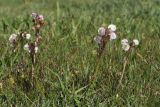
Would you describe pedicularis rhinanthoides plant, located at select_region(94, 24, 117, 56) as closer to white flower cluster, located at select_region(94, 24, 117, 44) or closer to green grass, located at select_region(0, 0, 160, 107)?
white flower cluster, located at select_region(94, 24, 117, 44)

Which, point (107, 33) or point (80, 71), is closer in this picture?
A: point (107, 33)

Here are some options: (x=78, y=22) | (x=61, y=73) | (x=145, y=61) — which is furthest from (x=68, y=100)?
(x=78, y=22)

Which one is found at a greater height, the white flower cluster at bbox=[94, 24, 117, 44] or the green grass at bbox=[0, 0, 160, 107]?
the white flower cluster at bbox=[94, 24, 117, 44]

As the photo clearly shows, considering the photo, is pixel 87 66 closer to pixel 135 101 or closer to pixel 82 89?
pixel 82 89

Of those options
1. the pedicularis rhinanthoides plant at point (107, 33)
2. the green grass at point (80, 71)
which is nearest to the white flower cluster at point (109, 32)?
the pedicularis rhinanthoides plant at point (107, 33)

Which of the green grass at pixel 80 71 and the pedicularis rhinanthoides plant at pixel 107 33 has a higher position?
the pedicularis rhinanthoides plant at pixel 107 33

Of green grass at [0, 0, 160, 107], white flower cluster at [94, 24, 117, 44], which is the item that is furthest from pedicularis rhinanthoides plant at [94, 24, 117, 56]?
green grass at [0, 0, 160, 107]

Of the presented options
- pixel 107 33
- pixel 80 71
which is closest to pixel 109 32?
pixel 107 33

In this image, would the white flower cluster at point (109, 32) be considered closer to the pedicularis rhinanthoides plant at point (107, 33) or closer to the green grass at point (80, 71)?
the pedicularis rhinanthoides plant at point (107, 33)

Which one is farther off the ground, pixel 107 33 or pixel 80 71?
pixel 107 33

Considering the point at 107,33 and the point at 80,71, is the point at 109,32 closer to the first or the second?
the point at 107,33
